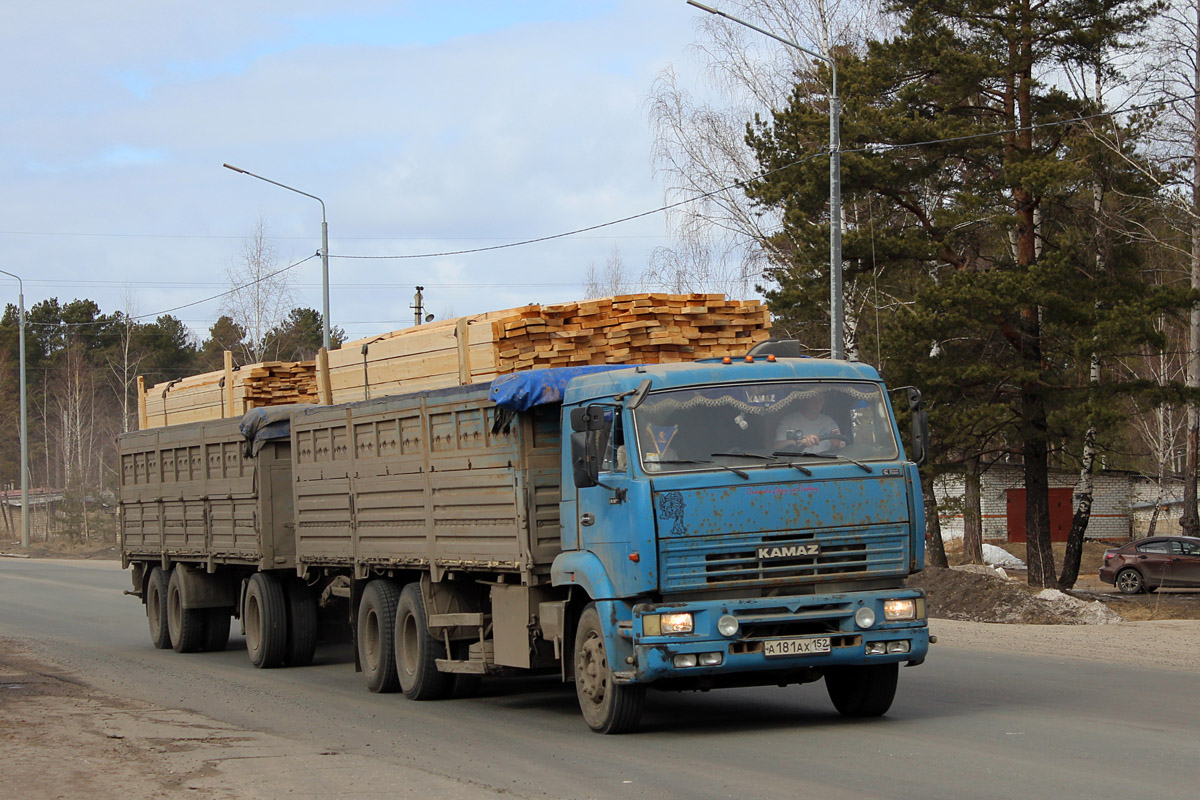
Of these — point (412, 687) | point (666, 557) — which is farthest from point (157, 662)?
point (666, 557)

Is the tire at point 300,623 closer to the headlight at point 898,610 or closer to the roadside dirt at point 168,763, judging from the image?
the roadside dirt at point 168,763

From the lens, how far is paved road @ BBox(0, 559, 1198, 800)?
769 cm

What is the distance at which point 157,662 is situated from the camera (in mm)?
16656

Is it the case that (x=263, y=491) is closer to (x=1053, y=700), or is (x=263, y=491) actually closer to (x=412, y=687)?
(x=412, y=687)

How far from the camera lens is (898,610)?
30.7 ft

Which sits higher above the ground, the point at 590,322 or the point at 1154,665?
the point at 590,322

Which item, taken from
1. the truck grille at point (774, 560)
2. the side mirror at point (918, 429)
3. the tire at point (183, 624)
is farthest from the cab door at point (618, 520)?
the tire at point (183, 624)

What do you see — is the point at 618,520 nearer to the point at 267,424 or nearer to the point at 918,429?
the point at 918,429

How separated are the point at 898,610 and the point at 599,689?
6.85 feet

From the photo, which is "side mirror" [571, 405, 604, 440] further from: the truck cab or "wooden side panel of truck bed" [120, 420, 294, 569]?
"wooden side panel of truck bed" [120, 420, 294, 569]

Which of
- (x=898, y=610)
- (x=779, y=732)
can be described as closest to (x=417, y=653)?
(x=779, y=732)

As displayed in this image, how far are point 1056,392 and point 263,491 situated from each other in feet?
50.8

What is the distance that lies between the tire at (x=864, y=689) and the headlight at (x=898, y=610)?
1.99 ft

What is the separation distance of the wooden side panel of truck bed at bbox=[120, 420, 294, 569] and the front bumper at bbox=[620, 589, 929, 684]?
7386mm
